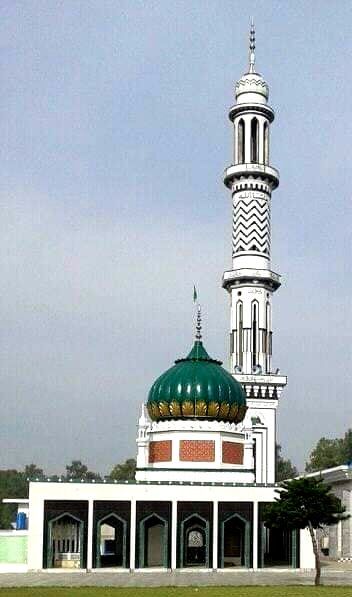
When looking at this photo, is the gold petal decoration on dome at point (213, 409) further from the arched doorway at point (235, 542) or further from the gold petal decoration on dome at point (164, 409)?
the arched doorway at point (235, 542)

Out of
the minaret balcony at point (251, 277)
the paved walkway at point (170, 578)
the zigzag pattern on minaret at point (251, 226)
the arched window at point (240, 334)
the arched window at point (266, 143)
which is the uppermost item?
the arched window at point (266, 143)

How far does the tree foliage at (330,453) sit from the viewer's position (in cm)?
9275

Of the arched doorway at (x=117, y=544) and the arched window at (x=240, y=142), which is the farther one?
the arched window at (x=240, y=142)

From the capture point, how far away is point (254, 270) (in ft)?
200

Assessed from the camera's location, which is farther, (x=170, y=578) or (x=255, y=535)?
(x=255, y=535)

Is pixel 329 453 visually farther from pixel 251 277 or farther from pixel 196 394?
pixel 196 394

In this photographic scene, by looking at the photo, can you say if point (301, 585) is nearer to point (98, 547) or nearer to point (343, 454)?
point (98, 547)

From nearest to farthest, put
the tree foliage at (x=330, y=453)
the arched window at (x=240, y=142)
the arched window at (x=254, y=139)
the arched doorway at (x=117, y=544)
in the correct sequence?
1. the arched doorway at (x=117, y=544)
2. the arched window at (x=254, y=139)
3. the arched window at (x=240, y=142)
4. the tree foliage at (x=330, y=453)

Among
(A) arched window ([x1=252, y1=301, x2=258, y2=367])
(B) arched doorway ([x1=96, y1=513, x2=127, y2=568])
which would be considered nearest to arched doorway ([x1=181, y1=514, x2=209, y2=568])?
(B) arched doorway ([x1=96, y1=513, x2=127, y2=568])

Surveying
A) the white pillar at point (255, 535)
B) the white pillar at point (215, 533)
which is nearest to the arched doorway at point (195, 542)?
the white pillar at point (215, 533)

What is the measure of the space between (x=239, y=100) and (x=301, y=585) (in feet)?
133

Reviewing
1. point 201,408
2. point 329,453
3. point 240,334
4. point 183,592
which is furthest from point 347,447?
point 183,592

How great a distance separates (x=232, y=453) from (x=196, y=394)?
347 cm

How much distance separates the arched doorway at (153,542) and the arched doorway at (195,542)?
2.78 feet
